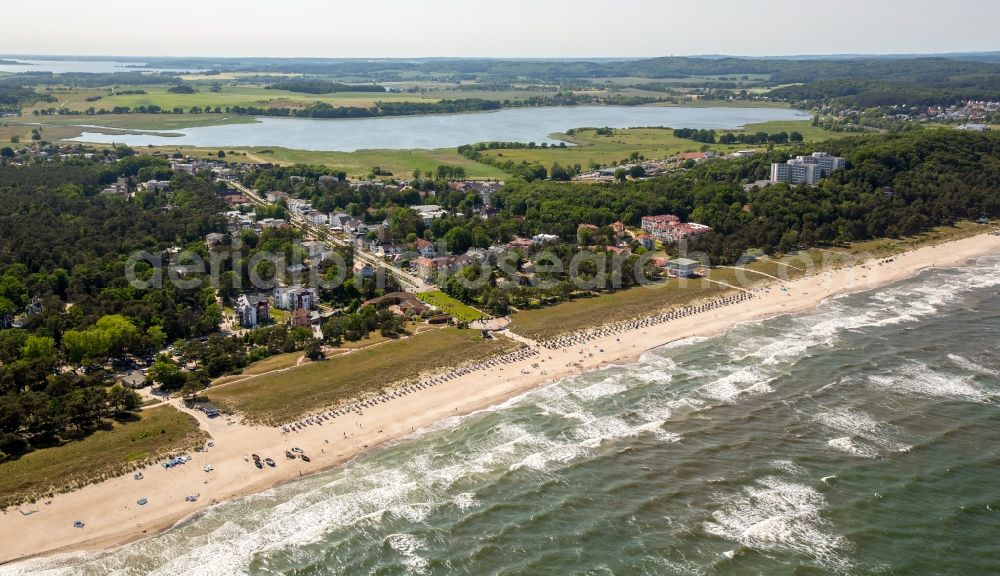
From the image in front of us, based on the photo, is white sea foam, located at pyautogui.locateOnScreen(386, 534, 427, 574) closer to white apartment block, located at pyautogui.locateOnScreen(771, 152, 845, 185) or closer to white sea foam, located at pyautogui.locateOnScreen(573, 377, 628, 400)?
white sea foam, located at pyautogui.locateOnScreen(573, 377, 628, 400)

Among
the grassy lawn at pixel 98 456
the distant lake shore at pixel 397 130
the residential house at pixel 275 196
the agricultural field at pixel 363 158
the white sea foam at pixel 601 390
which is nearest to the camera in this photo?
the grassy lawn at pixel 98 456

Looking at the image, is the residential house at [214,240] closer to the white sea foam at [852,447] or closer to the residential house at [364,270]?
the residential house at [364,270]

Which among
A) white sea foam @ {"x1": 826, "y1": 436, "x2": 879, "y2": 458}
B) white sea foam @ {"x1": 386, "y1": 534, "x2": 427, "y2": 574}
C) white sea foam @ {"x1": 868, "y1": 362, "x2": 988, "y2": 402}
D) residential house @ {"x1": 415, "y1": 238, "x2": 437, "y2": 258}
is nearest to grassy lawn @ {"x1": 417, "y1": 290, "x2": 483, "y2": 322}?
residential house @ {"x1": 415, "y1": 238, "x2": 437, "y2": 258}

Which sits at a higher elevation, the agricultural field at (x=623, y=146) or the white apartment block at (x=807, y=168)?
the agricultural field at (x=623, y=146)

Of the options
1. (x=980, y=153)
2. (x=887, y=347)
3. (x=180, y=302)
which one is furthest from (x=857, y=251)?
(x=180, y=302)

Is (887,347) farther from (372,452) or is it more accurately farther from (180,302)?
(180,302)

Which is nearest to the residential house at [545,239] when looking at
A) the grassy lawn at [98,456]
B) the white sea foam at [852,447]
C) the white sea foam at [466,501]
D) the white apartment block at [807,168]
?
the white sea foam at [852,447]
